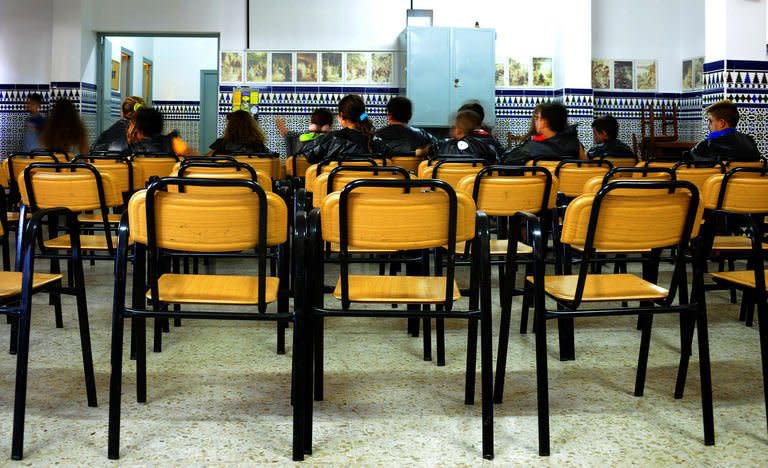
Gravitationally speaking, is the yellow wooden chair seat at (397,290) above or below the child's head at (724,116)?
below

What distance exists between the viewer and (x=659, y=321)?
4.03 metres

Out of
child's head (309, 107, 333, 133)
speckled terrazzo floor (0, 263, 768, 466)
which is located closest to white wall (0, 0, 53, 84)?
child's head (309, 107, 333, 133)

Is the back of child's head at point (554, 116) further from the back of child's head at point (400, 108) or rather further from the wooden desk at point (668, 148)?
the wooden desk at point (668, 148)

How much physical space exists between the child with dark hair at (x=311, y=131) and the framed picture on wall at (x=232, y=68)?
79 centimetres

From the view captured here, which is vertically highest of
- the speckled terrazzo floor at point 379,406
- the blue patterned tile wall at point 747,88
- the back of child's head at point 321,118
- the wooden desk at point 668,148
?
the blue patterned tile wall at point 747,88

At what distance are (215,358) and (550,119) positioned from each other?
337cm

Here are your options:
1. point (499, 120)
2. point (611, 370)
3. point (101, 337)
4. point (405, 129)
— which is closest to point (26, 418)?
point (101, 337)

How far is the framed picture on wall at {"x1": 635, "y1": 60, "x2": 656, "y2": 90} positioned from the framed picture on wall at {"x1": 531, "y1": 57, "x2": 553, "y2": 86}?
129 centimetres

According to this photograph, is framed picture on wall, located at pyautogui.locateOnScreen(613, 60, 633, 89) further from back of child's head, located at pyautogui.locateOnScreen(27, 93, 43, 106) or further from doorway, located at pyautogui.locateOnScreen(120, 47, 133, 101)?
back of child's head, located at pyautogui.locateOnScreen(27, 93, 43, 106)

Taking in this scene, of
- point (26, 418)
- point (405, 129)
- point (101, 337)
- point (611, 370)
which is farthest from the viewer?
point (405, 129)

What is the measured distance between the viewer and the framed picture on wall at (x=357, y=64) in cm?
1115

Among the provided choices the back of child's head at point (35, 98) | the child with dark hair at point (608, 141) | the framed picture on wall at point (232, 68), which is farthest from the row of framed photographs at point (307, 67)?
the child with dark hair at point (608, 141)

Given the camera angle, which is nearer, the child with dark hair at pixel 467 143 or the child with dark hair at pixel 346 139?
the child with dark hair at pixel 346 139

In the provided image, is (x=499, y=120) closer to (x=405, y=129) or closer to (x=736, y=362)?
(x=405, y=129)
